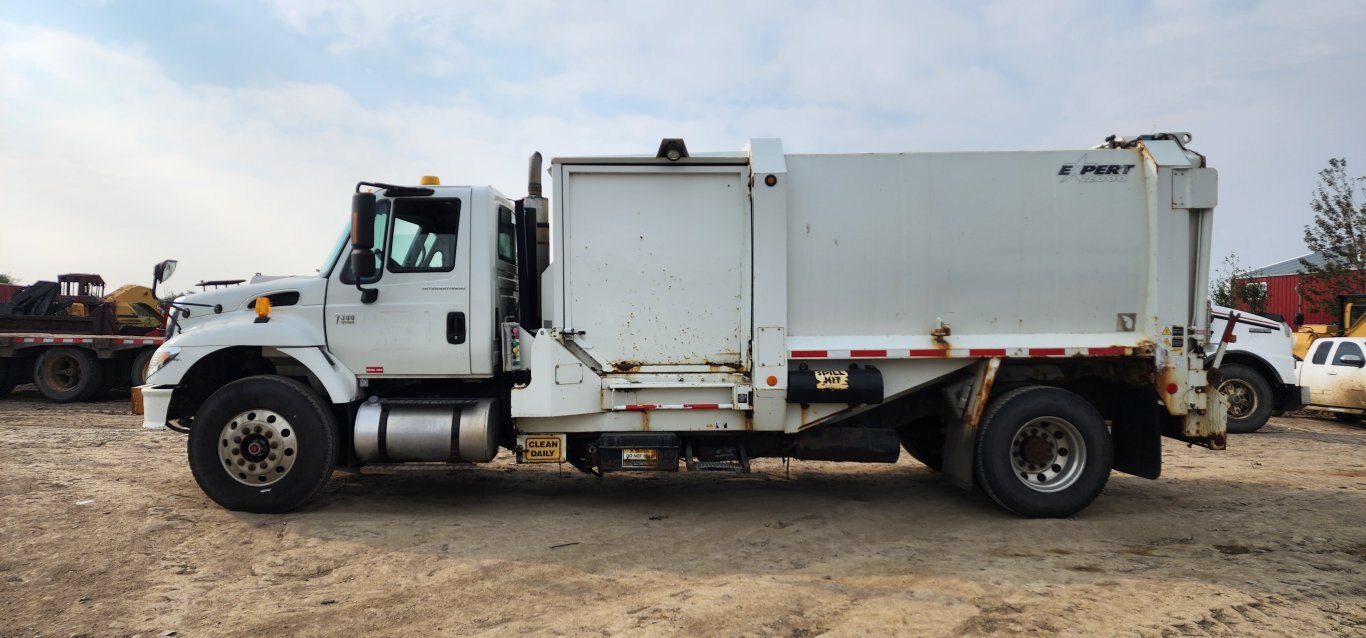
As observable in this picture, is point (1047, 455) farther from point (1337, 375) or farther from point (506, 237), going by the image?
point (1337, 375)

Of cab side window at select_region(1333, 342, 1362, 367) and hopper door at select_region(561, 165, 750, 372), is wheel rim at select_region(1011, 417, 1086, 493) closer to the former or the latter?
hopper door at select_region(561, 165, 750, 372)

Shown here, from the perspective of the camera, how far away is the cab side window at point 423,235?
608cm

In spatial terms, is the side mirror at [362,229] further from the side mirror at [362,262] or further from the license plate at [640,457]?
the license plate at [640,457]

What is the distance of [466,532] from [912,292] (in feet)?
12.2

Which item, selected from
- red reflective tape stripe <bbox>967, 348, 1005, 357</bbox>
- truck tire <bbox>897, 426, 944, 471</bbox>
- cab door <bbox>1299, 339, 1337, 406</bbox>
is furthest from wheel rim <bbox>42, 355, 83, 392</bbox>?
cab door <bbox>1299, 339, 1337, 406</bbox>

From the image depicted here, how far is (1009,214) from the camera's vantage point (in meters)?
5.97

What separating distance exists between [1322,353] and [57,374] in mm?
21969

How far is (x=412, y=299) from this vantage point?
6.06 m

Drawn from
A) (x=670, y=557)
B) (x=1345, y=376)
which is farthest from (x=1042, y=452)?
(x=1345, y=376)

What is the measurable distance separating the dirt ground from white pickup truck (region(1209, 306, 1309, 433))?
3.84m

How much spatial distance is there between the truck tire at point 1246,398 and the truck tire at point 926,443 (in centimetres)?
662

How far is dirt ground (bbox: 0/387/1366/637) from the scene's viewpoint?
13.2 feet

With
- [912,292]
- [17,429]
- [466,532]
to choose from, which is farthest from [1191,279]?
[17,429]

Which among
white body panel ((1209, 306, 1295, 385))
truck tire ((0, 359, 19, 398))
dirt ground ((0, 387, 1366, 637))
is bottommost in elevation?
dirt ground ((0, 387, 1366, 637))
